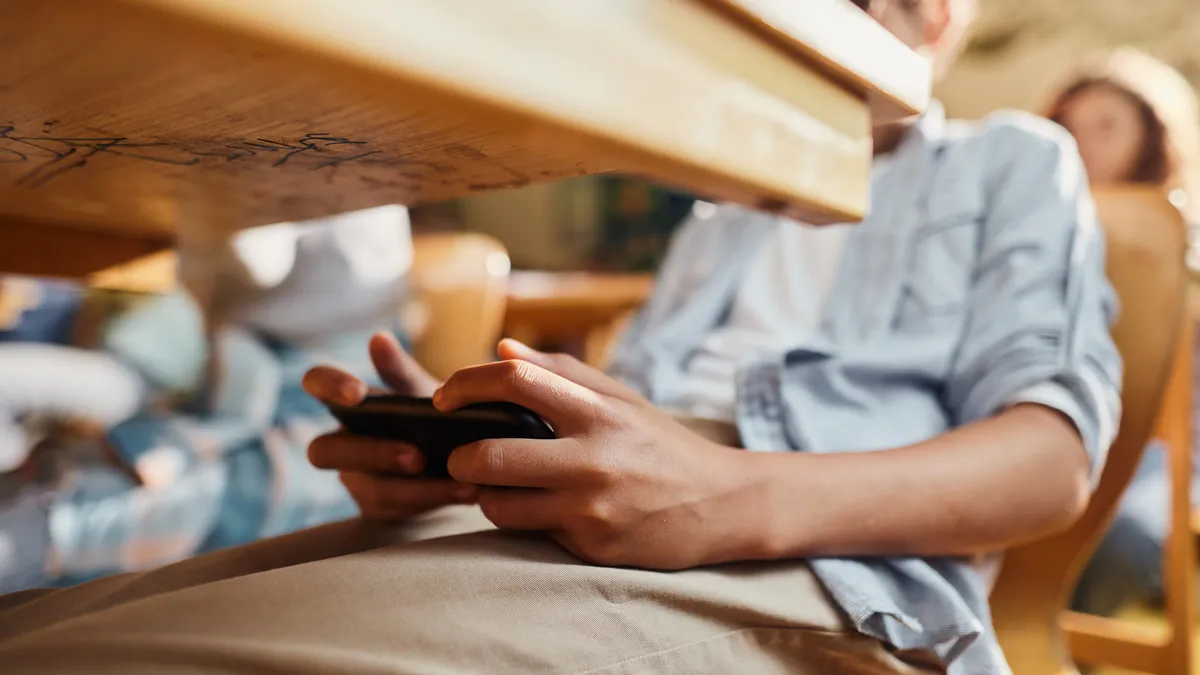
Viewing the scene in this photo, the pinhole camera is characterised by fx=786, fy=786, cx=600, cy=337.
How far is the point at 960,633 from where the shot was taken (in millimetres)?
395

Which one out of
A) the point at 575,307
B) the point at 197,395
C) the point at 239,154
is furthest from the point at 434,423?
the point at 575,307

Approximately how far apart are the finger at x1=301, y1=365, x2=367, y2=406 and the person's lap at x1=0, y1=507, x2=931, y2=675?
0.26 feet

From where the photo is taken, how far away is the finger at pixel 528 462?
0.33m

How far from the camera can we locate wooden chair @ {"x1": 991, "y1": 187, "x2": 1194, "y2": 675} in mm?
612

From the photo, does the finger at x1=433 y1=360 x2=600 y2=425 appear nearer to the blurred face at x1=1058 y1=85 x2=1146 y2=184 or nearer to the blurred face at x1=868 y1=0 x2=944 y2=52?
the blurred face at x1=868 y1=0 x2=944 y2=52

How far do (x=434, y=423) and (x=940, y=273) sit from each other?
382 mm

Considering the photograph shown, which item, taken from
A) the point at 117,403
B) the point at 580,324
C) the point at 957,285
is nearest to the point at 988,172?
the point at 957,285

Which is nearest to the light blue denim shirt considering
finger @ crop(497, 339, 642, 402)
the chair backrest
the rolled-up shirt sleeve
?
the rolled-up shirt sleeve

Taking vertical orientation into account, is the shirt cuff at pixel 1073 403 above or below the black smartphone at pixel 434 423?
above

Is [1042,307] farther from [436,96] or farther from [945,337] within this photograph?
[436,96]

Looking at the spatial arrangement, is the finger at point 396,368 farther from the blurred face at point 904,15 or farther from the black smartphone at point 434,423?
the blurred face at point 904,15

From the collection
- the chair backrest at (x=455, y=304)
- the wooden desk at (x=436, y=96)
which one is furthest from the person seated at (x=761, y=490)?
the chair backrest at (x=455, y=304)

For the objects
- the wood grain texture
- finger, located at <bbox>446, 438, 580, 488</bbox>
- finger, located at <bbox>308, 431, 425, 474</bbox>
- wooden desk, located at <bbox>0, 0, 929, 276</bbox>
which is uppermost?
the wood grain texture

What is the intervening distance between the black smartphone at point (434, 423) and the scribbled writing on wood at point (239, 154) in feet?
0.35
